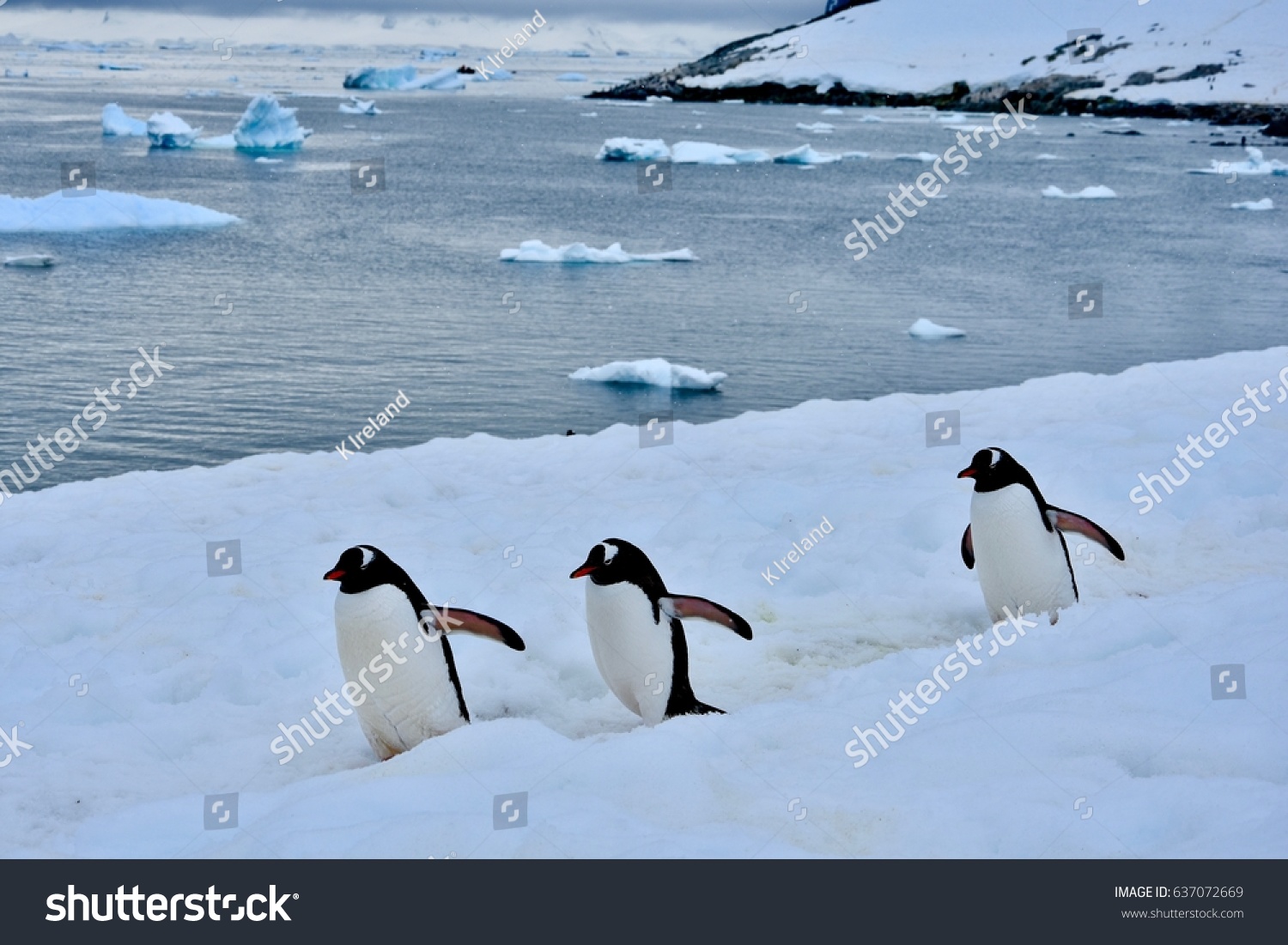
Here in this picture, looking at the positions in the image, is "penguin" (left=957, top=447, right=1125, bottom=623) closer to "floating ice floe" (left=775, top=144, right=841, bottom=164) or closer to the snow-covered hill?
"floating ice floe" (left=775, top=144, right=841, bottom=164)

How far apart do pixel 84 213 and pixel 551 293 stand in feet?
42.1

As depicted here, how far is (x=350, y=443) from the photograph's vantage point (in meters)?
15.0

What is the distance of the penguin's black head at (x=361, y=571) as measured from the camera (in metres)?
5.48

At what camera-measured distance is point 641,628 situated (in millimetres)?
5762

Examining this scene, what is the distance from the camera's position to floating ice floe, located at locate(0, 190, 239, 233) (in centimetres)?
2997

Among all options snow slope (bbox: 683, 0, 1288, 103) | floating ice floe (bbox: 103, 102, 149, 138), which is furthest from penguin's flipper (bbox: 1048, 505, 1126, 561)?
snow slope (bbox: 683, 0, 1288, 103)

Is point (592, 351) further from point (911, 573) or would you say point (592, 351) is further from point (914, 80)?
point (914, 80)

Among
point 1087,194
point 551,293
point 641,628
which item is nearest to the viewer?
point 641,628

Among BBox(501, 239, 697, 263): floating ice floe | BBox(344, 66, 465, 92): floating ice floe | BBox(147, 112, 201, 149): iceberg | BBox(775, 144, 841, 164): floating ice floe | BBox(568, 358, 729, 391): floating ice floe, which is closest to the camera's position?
BBox(568, 358, 729, 391): floating ice floe

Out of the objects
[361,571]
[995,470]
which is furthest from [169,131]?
[995,470]

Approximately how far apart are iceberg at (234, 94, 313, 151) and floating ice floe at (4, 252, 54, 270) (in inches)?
854

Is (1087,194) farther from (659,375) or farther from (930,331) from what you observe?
(659,375)

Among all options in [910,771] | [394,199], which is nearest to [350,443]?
[910,771]

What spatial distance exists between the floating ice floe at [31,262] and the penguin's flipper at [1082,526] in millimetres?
23132
